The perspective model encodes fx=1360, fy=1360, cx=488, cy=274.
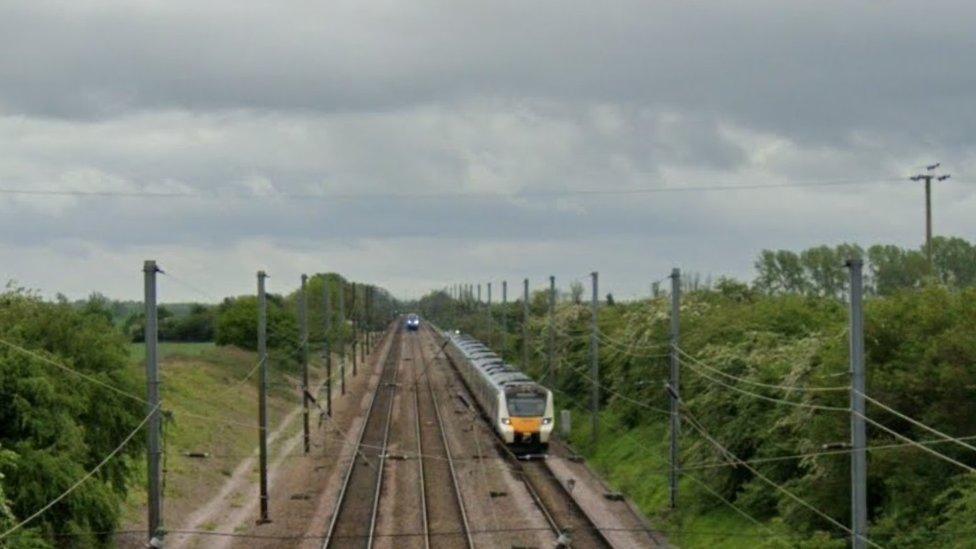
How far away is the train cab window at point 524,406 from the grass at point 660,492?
8.44 feet

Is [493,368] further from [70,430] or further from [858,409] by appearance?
[858,409]

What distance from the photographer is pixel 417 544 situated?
108 feet

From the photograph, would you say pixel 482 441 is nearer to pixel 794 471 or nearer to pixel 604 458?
pixel 604 458

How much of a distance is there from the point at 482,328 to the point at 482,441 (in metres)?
73.9

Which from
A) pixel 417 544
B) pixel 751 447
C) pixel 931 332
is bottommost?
pixel 417 544

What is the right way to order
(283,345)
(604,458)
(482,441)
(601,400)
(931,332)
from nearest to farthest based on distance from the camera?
(931,332) < (604,458) < (482,441) < (601,400) < (283,345)

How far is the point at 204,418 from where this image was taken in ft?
174

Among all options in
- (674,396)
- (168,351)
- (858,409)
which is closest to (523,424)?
(674,396)

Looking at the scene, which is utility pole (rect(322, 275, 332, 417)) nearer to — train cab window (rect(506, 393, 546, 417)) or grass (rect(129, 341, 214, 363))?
grass (rect(129, 341, 214, 363))

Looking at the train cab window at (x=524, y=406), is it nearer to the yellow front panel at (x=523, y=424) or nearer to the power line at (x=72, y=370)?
the yellow front panel at (x=523, y=424)

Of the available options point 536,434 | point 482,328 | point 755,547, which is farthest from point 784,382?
point 482,328

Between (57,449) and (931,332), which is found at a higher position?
(931,332)

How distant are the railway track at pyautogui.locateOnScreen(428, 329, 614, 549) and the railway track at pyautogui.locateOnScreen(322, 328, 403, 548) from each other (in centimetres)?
457

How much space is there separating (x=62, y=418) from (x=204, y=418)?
2705 centimetres
